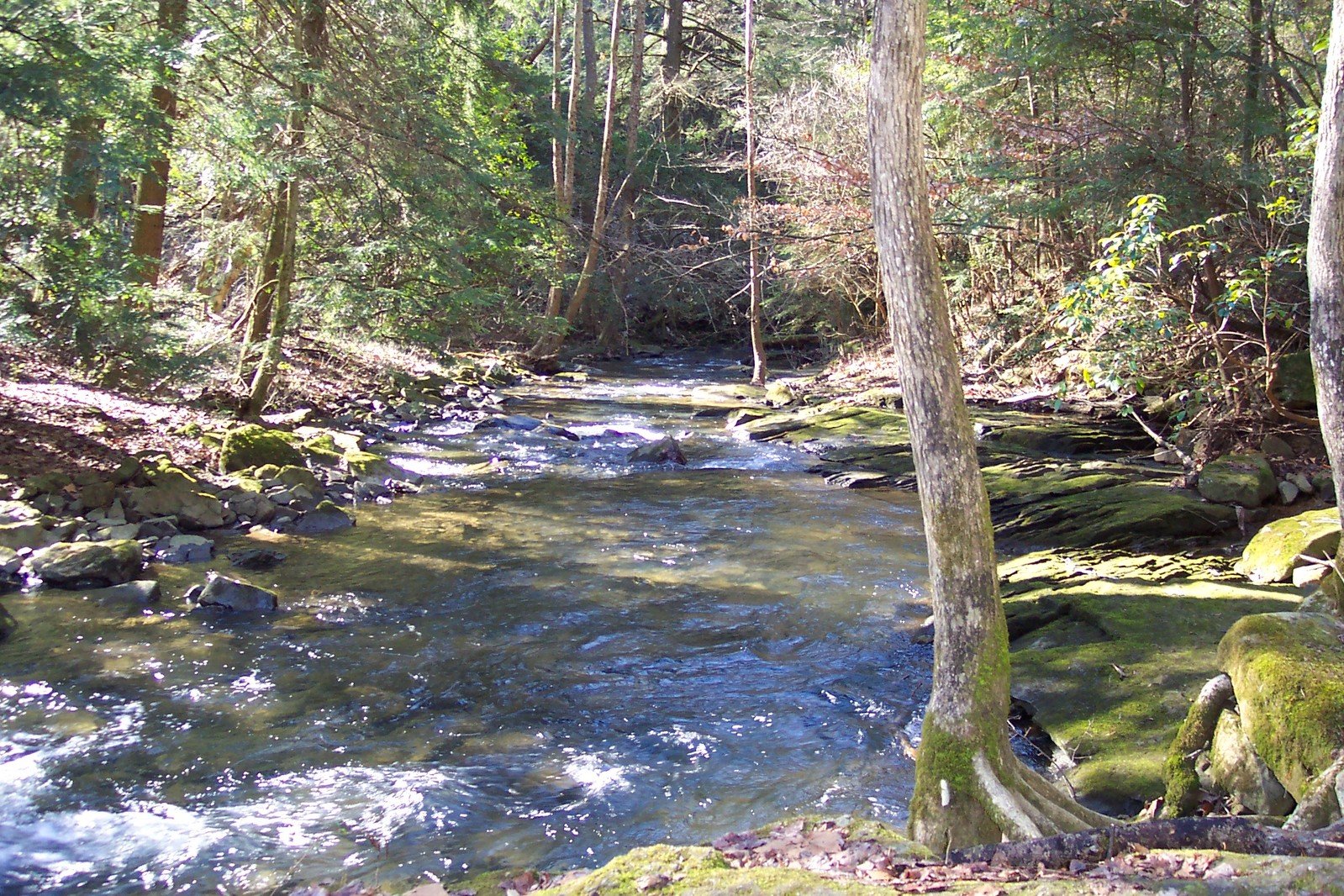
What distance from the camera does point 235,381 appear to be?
14.0 m

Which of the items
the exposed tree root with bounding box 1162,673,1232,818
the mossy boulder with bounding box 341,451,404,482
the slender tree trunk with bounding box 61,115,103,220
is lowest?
the mossy boulder with bounding box 341,451,404,482

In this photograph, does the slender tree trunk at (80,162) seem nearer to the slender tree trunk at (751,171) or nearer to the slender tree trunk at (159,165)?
the slender tree trunk at (159,165)

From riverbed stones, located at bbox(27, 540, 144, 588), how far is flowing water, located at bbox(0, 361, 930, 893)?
0.18 metres

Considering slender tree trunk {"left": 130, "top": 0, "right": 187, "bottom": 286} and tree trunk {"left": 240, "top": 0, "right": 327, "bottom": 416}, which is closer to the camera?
slender tree trunk {"left": 130, "top": 0, "right": 187, "bottom": 286}

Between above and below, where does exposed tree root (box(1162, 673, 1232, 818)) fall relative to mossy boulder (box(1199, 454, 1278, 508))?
below

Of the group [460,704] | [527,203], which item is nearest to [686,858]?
[460,704]

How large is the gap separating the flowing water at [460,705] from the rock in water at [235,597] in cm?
22

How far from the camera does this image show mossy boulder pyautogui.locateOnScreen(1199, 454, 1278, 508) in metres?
9.81

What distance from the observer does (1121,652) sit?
20.2ft

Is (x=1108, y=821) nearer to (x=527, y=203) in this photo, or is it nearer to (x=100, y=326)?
(x=100, y=326)

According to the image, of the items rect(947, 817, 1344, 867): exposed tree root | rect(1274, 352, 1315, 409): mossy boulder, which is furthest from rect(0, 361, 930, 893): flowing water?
rect(1274, 352, 1315, 409): mossy boulder

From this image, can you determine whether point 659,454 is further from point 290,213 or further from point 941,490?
point 941,490

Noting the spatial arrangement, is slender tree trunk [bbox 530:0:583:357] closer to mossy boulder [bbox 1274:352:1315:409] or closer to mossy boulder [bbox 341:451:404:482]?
A: mossy boulder [bbox 341:451:404:482]

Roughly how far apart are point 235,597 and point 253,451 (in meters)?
4.42
